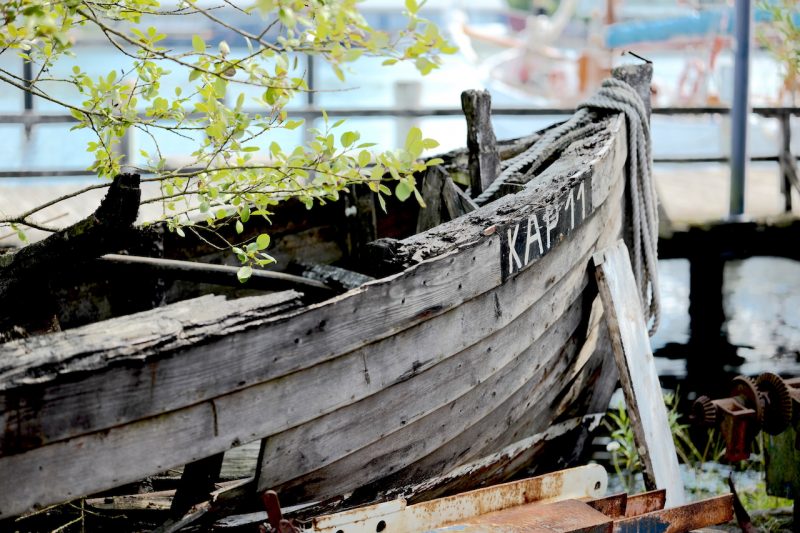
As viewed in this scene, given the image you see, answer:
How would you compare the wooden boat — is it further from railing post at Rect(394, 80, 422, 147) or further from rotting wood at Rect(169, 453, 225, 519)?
railing post at Rect(394, 80, 422, 147)

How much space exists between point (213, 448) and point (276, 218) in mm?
1993

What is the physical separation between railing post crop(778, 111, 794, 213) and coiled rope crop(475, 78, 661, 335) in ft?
11.3

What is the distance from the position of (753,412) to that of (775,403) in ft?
0.32

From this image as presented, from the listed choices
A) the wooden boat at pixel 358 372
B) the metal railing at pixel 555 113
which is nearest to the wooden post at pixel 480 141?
the wooden boat at pixel 358 372

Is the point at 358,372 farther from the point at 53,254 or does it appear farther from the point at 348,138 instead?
the point at 53,254

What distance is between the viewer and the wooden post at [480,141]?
4109 millimetres

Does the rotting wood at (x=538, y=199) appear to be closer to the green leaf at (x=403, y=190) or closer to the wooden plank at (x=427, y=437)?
the green leaf at (x=403, y=190)

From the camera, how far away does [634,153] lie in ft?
14.2

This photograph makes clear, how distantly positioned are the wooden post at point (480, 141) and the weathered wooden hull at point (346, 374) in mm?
390

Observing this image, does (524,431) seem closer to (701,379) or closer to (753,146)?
(701,379)

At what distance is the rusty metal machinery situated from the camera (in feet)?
12.2

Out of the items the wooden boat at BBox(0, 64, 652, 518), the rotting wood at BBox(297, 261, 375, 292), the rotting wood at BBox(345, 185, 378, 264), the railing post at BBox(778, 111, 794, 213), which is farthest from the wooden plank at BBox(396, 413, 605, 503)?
the railing post at BBox(778, 111, 794, 213)

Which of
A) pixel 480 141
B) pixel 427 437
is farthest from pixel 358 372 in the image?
pixel 480 141

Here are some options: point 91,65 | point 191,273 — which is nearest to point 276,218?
point 191,273
